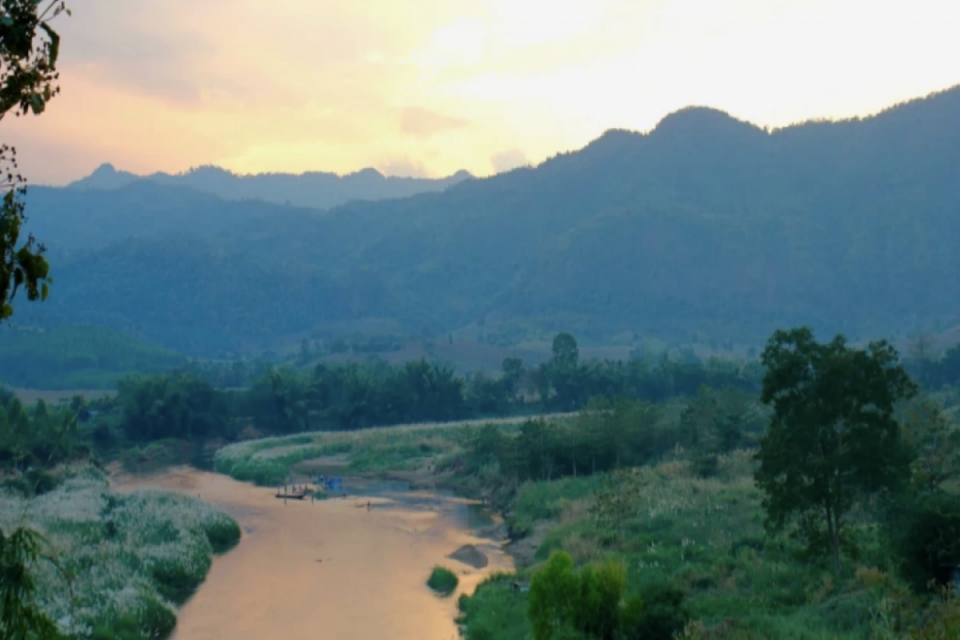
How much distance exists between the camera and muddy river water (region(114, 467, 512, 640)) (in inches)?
1278

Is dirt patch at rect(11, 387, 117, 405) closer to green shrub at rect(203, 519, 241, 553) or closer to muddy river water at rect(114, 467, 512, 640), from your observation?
muddy river water at rect(114, 467, 512, 640)

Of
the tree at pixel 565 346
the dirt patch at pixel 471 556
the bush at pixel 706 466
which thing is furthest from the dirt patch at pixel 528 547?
the tree at pixel 565 346

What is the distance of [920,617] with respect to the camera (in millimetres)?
19234

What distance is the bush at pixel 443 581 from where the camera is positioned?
121ft

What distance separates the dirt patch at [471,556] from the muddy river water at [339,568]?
15.6 inches

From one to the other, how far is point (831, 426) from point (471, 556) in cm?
2050

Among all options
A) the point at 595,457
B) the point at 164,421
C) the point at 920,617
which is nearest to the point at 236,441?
the point at 164,421

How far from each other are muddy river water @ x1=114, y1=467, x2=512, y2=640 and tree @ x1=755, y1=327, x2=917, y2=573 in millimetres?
12403

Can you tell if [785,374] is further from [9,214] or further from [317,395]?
[317,395]

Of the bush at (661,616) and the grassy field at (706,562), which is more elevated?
the bush at (661,616)

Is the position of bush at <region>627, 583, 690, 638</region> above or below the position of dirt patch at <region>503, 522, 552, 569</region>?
above

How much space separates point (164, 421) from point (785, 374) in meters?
83.1

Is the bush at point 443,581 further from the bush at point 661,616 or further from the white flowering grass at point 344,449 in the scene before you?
the white flowering grass at point 344,449

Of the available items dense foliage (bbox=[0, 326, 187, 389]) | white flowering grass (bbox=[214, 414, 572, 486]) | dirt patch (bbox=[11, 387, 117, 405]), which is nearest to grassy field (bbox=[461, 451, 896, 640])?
white flowering grass (bbox=[214, 414, 572, 486])
